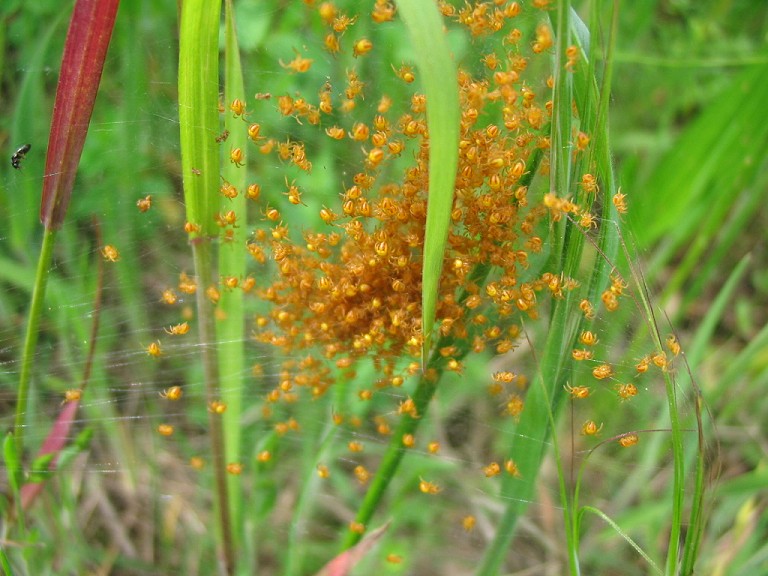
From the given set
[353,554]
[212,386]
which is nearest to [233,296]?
[212,386]

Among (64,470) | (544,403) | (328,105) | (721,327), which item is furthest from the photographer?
(721,327)

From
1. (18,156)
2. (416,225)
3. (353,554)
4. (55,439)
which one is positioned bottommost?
(353,554)

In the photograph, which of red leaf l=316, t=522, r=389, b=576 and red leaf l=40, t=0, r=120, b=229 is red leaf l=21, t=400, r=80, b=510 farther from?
red leaf l=316, t=522, r=389, b=576

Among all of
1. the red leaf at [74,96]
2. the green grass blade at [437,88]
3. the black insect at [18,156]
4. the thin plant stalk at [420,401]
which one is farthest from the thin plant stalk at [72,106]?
the thin plant stalk at [420,401]

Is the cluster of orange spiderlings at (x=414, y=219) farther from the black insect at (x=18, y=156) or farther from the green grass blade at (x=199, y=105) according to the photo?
the black insect at (x=18, y=156)

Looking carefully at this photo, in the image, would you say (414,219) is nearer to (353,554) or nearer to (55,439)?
(353,554)

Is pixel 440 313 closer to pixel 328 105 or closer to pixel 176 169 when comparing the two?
pixel 328 105

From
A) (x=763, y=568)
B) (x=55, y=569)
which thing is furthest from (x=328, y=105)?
(x=763, y=568)
